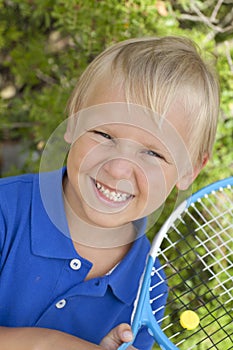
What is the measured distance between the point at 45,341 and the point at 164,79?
57 centimetres

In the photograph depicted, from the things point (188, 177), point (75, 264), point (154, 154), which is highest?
point (154, 154)

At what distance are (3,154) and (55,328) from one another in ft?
4.54

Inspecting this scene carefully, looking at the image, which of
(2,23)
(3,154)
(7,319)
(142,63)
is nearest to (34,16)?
(2,23)

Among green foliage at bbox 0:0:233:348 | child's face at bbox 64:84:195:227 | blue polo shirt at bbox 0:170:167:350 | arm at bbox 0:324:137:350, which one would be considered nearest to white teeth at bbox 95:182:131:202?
child's face at bbox 64:84:195:227

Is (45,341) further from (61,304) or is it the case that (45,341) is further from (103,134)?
(103,134)

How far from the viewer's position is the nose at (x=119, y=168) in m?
1.41

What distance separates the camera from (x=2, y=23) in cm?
246

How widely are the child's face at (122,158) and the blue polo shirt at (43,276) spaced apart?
0.31 ft

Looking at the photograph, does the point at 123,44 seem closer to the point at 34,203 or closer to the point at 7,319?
the point at 34,203

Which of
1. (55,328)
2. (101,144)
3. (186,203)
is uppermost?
(101,144)

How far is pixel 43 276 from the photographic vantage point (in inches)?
60.1

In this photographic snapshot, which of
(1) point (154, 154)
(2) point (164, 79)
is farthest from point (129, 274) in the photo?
(2) point (164, 79)

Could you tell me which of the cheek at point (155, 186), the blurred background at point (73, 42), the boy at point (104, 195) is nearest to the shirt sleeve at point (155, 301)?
the boy at point (104, 195)

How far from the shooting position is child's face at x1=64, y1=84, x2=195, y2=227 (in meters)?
1.43
